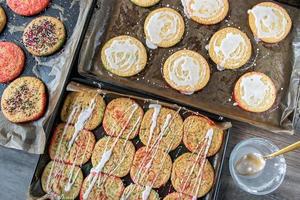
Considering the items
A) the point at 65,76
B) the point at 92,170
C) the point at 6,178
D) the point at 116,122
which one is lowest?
the point at 6,178

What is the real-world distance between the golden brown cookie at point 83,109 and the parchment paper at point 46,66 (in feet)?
0.16

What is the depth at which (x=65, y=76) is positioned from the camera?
4.98ft

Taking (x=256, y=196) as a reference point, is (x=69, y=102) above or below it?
above

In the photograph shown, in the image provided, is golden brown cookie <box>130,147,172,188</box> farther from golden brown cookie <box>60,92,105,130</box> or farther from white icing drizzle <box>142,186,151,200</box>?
golden brown cookie <box>60,92,105,130</box>

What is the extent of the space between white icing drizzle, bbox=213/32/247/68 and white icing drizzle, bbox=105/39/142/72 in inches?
12.4

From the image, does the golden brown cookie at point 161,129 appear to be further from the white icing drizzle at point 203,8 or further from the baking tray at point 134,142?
the white icing drizzle at point 203,8

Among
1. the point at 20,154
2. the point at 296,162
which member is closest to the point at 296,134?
the point at 296,162

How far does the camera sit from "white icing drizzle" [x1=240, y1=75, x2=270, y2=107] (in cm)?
159

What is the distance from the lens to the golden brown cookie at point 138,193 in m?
1.48

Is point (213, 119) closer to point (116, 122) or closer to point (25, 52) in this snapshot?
point (116, 122)

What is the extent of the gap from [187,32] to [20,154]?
79cm

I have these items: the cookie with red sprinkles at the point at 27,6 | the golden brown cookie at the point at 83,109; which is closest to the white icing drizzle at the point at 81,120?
the golden brown cookie at the point at 83,109

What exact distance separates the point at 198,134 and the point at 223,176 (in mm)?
179

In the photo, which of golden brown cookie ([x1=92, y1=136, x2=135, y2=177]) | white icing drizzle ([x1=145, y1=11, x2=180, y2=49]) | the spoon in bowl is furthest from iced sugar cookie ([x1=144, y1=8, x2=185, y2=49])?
the spoon in bowl
